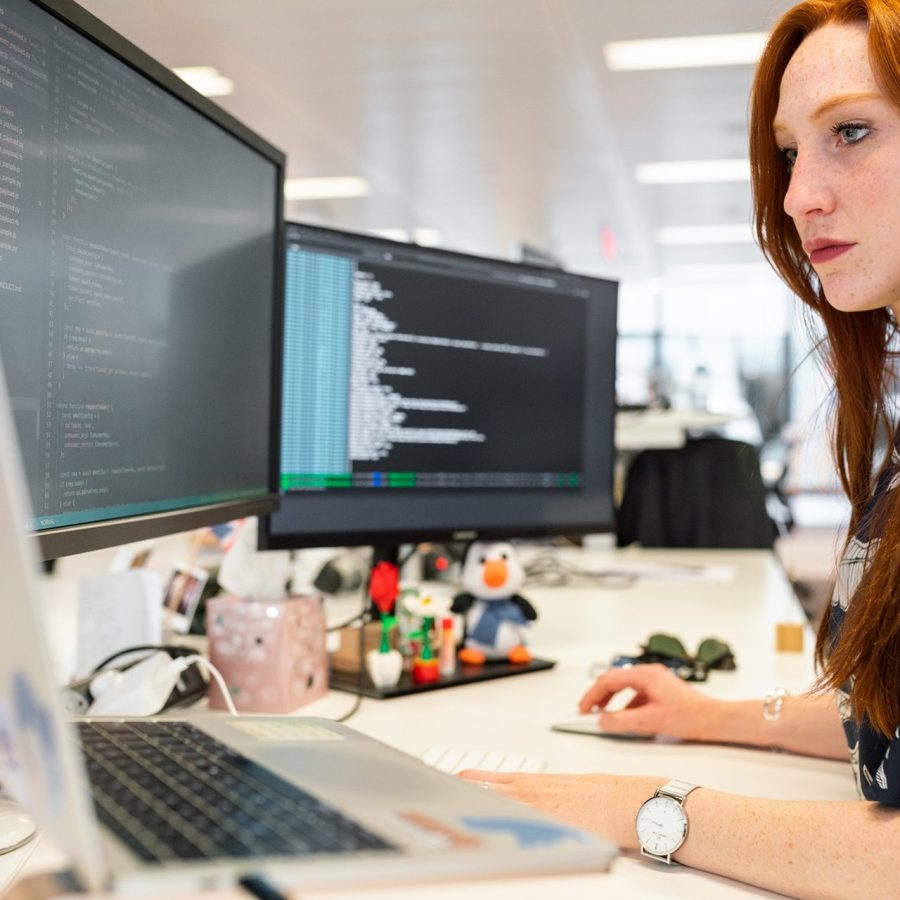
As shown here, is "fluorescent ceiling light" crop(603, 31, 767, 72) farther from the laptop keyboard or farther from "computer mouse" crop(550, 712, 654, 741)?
the laptop keyboard

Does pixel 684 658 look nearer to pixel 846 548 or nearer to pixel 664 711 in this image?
pixel 664 711

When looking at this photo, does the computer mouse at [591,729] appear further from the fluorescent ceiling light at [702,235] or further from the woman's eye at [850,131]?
the fluorescent ceiling light at [702,235]

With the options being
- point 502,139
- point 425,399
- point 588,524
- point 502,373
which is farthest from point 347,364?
point 502,139

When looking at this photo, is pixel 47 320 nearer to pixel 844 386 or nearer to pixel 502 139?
pixel 844 386

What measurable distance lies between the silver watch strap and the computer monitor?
476 millimetres

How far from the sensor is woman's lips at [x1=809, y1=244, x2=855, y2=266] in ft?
2.69

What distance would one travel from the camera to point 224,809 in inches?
16.5

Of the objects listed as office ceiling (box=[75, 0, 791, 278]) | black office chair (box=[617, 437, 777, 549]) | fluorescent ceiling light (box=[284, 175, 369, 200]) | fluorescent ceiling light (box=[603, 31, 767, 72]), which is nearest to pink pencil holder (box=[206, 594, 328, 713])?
office ceiling (box=[75, 0, 791, 278])

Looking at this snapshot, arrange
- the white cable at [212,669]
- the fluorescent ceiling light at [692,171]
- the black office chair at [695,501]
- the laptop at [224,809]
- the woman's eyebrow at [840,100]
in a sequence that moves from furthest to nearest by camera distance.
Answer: the fluorescent ceiling light at [692,171] < the black office chair at [695,501] < the white cable at [212,669] < the woman's eyebrow at [840,100] < the laptop at [224,809]

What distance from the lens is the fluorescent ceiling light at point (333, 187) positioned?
5801 millimetres

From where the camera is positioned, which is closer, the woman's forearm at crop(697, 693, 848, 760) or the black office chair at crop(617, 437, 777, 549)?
the woman's forearm at crop(697, 693, 848, 760)

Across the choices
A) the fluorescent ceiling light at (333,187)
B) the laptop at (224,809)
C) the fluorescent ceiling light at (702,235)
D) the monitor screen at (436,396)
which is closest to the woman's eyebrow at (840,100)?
the monitor screen at (436,396)

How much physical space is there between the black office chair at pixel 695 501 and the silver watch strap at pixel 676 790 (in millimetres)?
1930

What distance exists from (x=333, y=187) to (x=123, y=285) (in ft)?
17.9
